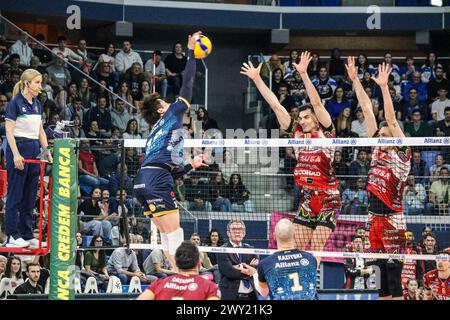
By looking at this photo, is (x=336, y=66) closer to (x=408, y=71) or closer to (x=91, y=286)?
(x=408, y=71)

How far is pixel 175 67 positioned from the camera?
23.0m

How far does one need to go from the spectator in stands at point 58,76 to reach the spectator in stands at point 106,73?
2134mm

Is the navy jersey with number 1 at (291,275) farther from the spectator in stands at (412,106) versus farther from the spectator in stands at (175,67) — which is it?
the spectator in stands at (412,106)

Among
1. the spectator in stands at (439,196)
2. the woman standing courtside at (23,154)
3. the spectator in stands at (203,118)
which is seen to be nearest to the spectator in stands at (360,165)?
the spectator in stands at (439,196)

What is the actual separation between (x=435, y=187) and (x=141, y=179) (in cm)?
938

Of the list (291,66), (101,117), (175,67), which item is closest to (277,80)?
(291,66)

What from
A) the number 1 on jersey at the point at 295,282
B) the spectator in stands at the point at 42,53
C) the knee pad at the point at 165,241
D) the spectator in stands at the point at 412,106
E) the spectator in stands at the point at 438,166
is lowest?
the number 1 on jersey at the point at 295,282

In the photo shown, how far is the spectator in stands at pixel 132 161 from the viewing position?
1850cm

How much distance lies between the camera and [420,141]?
12.3 metres

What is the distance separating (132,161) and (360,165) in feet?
16.9

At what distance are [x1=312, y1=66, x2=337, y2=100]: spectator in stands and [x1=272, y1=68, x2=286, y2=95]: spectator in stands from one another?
1.07m

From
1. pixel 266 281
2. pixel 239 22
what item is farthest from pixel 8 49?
pixel 266 281

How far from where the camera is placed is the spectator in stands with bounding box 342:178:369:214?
19.1 meters

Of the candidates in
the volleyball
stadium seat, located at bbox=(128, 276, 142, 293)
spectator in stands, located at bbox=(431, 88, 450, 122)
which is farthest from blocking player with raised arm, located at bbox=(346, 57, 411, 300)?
spectator in stands, located at bbox=(431, 88, 450, 122)
